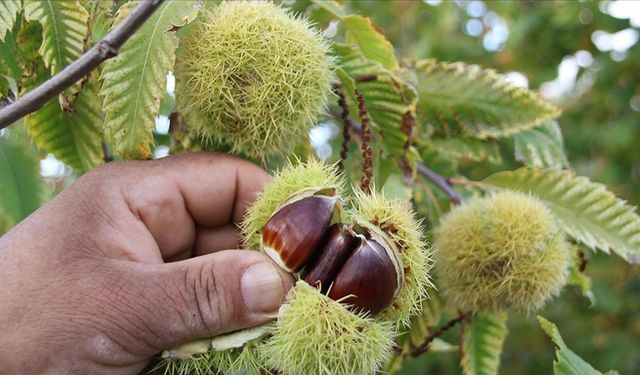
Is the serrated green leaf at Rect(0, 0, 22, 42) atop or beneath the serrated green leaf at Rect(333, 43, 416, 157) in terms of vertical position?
atop

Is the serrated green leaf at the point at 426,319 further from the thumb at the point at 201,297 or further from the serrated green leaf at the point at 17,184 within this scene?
the serrated green leaf at the point at 17,184

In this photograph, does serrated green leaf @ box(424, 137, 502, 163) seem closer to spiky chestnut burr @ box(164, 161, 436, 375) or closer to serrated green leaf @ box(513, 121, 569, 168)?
serrated green leaf @ box(513, 121, 569, 168)

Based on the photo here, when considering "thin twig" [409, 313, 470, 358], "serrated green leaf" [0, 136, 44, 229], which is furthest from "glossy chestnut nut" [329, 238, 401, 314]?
"serrated green leaf" [0, 136, 44, 229]

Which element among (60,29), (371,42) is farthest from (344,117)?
(60,29)

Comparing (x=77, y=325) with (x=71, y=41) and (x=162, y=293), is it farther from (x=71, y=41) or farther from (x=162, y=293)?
(x=71, y=41)

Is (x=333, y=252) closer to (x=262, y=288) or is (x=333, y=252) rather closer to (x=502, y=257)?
(x=262, y=288)

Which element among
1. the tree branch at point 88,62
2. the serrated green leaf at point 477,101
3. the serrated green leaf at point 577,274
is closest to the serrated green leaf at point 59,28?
the tree branch at point 88,62
